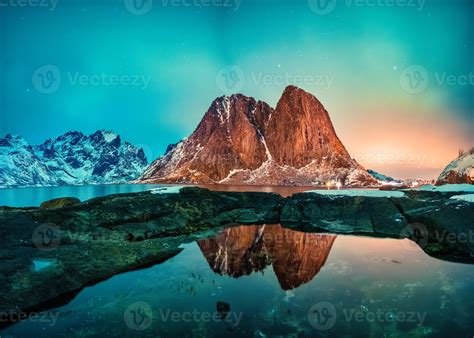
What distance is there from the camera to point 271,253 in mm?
21469

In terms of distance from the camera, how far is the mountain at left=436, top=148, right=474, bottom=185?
76.3 meters

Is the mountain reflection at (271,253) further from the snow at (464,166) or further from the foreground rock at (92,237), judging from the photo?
the snow at (464,166)

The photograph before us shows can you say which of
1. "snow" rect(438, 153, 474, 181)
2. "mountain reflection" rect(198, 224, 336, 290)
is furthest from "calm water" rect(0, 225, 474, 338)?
"snow" rect(438, 153, 474, 181)

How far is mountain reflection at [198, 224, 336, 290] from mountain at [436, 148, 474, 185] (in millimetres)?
71623

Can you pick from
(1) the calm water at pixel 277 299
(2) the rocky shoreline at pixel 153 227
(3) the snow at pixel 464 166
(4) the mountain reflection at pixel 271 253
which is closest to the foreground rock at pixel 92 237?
(2) the rocky shoreline at pixel 153 227

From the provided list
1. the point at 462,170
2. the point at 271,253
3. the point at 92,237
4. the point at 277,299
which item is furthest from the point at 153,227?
the point at 462,170

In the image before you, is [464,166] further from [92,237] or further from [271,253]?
[92,237]

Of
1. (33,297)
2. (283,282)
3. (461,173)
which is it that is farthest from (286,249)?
(461,173)

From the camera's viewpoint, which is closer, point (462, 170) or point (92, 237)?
point (92, 237)

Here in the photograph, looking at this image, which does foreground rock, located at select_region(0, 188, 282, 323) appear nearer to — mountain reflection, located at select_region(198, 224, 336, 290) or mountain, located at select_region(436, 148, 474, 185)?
mountain reflection, located at select_region(198, 224, 336, 290)

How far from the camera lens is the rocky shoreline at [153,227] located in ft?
46.7

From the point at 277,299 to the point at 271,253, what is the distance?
825cm

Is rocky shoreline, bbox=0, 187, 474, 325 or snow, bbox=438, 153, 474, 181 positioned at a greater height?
snow, bbox=438, 153, 474, 181

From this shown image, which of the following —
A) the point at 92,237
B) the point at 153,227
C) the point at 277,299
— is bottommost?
the point at 277,299
